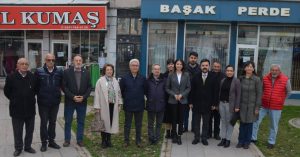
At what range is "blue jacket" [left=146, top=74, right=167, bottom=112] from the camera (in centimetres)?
739

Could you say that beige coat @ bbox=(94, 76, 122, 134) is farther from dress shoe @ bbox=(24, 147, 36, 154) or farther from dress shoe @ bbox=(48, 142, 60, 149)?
dress shoe @ bbox=(24, 147, 36, 154)

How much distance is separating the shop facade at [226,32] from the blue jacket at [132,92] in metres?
8.27

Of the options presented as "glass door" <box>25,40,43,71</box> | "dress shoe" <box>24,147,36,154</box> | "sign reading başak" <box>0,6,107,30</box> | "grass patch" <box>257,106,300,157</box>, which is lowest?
"grass patch" <box>257,106,300,157</box>

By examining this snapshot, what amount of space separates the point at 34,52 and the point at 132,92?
12.2m

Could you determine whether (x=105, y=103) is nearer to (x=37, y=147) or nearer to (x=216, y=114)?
(x=37, y=147)

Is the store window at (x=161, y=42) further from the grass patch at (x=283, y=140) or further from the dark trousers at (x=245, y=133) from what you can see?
the dark trousers at (x=245, y=133)

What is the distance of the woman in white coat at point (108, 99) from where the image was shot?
23.3 feet

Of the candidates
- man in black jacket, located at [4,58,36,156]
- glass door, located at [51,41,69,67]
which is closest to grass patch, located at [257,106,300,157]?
man in black jacket, located at [4,58,36,156]

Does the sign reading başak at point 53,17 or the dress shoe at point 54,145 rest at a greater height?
the sign reading başak at point 53,17

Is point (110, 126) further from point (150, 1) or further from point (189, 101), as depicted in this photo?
point (150, 1)

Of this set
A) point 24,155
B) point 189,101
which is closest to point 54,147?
point 24,155

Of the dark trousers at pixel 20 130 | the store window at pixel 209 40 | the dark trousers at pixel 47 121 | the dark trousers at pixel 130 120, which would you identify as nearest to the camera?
the dark trousers at pixel 20 130

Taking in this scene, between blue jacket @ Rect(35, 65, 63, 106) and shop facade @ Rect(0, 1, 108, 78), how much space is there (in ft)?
31.5

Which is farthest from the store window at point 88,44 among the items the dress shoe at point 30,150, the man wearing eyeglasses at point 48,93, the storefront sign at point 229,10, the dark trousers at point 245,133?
the dark trousers at point 245,133
